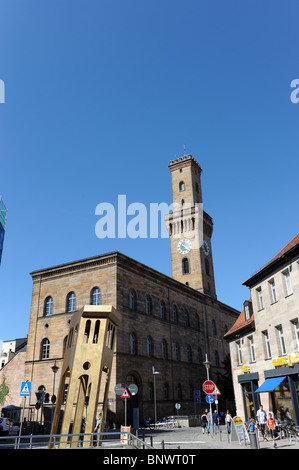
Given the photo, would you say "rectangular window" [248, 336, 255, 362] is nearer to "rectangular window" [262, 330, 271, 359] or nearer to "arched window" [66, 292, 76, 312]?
"rectangular window" [262, 330, 271, 359]

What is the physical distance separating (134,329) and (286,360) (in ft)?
61.7

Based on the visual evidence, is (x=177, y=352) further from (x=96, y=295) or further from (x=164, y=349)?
(x=96, y=295)

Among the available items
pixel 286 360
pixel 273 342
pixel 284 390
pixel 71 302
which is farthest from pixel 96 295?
pixel 286 360

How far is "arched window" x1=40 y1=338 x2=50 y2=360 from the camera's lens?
37.8 metres

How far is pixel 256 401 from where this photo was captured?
84.1ft

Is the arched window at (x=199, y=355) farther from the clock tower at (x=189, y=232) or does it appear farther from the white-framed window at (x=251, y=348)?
the white-framed window at (x=251, y=348)

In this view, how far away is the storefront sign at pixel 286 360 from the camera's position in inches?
797

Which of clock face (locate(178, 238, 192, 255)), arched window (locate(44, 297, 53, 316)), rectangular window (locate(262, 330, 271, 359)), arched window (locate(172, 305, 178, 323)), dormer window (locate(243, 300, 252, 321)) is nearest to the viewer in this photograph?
rectangular window (locate(262, 330, 271, 359))

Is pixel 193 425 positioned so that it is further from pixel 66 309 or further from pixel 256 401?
pixel 66 309

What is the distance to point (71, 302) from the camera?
38594mm

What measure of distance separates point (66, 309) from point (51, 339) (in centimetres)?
315

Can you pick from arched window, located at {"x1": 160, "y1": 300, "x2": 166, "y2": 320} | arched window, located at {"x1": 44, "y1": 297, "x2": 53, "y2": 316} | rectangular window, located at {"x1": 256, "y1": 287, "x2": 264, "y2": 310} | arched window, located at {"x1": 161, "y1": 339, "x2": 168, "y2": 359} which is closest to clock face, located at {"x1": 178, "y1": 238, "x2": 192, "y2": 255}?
arched window, located at {"x1": 160, "y1": 300, "x2": 166, "y2": 320}

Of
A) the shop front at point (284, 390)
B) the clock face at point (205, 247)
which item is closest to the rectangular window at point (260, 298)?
the shop front at point (284, 390)

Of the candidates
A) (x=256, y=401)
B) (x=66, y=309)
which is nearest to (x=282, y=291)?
(x=256, y=401)
